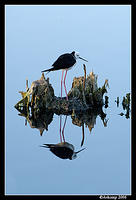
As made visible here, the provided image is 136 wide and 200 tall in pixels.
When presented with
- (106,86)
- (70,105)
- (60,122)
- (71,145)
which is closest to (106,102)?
(106,86)

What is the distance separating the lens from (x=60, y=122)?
9.30 metres

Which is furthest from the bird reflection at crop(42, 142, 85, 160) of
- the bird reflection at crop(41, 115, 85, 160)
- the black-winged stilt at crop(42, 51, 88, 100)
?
the black-winged stilt at crop(42, 51, 88, 100)

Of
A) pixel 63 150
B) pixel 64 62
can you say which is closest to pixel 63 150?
pixel 63 150

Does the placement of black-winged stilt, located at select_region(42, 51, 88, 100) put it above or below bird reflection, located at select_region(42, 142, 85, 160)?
above

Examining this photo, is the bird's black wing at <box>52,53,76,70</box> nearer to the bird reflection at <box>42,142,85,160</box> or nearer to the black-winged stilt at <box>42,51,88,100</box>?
the black-winged stilt at <box>42,51,88,100</box>

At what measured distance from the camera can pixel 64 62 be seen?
966 centimetres

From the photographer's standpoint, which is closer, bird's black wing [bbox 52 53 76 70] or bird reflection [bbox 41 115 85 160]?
bird reflection [bbox 41 115 85 160]

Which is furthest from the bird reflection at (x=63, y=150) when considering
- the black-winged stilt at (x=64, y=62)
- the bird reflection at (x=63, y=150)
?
the black-winged stilt at (x=64, y=62)

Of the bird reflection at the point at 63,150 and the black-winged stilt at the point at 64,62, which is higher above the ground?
the black-winged stilt at the point at 64,62

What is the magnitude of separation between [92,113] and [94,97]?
2.07 feet

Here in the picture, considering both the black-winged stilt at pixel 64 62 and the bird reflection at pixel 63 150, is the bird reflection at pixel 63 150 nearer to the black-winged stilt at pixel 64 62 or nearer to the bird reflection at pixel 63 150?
the bird reflection at pixel 63 150

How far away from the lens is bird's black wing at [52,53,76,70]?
9.66 m

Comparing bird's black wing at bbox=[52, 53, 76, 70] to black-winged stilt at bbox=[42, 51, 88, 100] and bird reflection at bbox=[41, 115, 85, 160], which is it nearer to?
black-winged stilt at bbox=[42, 51, 88, 100]

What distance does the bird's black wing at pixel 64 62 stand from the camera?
9.66 m
